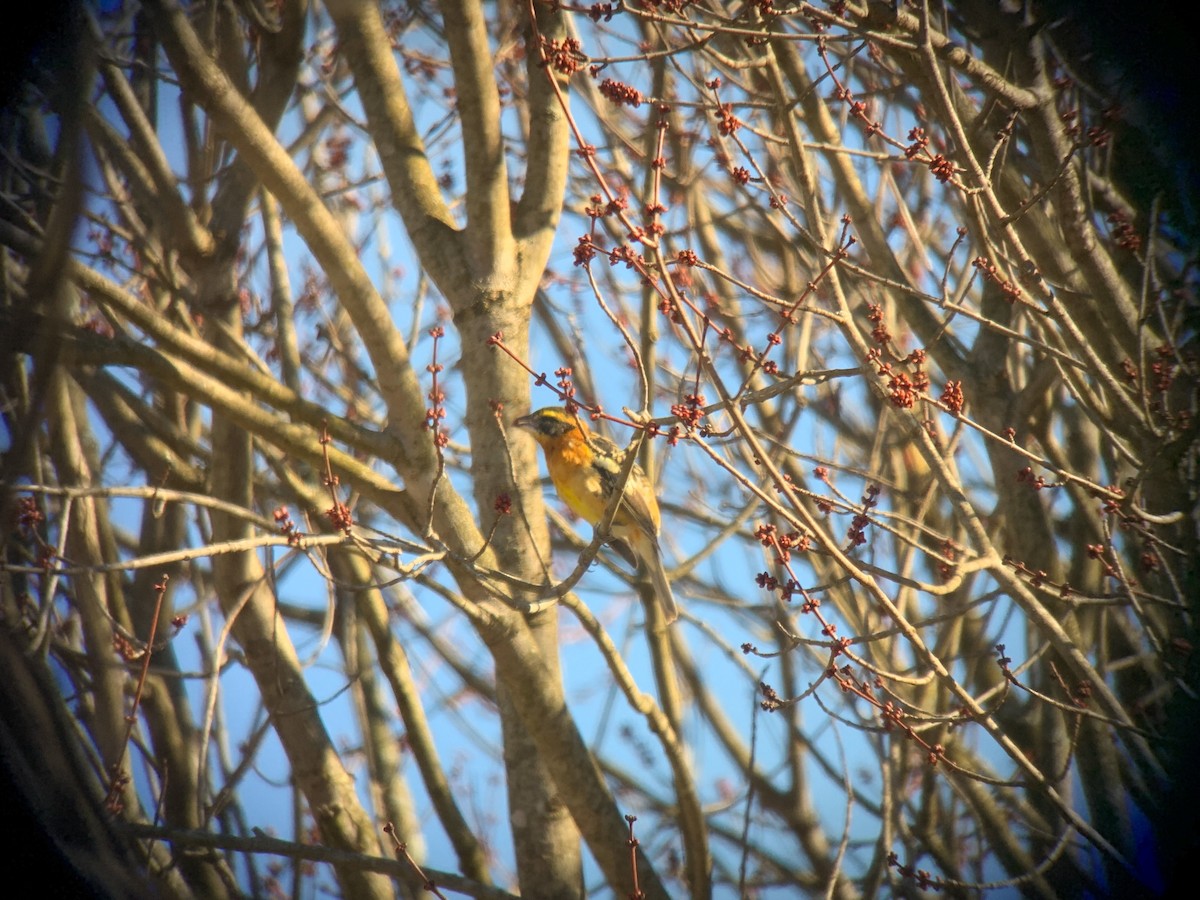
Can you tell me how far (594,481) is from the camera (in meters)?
6.23

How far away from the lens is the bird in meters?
5.80

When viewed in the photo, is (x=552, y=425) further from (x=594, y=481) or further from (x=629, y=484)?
(x=629, y=484)

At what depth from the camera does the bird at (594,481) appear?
228 inches

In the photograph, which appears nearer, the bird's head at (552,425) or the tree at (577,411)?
the tree at (577,411)

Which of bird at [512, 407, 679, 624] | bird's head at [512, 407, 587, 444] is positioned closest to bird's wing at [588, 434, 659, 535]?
bird at [512, 407, 679, 624]

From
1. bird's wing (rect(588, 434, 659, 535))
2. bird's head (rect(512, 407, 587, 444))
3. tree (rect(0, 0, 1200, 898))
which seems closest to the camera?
tree (rect(0, 0, 1200, 898))

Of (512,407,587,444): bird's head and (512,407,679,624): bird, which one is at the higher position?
(512,407,587,444): bird's head

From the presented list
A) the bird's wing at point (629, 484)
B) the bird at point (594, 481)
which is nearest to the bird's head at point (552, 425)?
the bird at point (594, 481)

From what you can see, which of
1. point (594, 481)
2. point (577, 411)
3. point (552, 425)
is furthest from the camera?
point (552, 425)

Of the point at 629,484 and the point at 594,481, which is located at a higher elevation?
the point at 594,481

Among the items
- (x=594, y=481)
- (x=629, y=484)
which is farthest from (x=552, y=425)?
(x=629, y=484)

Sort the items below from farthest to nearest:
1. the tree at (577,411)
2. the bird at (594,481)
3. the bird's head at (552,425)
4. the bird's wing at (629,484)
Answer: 1. the bird's head at (552,425)
2. the bird at (594,481)
3. the bird's wing at (629,484)
4. the tree at (577,411)

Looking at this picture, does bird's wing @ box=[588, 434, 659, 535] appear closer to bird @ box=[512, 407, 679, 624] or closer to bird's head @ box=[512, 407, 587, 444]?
bird @ box=[512, 407, 679, 624]

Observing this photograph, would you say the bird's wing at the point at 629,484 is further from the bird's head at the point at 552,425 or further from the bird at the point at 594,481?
the bird's head at the point at 552,425
